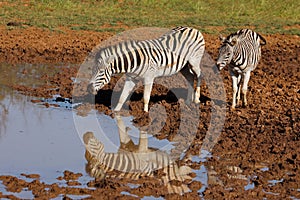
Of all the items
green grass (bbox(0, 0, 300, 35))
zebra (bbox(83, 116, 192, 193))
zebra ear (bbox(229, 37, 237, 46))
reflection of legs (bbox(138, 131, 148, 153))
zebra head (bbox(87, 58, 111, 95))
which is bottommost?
zebra (bbox(83, 116, 192, 193))

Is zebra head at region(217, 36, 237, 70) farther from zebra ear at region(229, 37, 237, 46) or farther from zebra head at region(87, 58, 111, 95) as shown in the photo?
zebra head at region(87, 58, 111, 95)

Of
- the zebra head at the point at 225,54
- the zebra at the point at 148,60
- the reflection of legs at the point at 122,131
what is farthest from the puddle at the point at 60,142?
the zebra head at the point at 225,54

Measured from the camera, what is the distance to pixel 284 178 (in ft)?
29.5

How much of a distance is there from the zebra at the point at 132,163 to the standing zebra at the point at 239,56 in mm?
2309

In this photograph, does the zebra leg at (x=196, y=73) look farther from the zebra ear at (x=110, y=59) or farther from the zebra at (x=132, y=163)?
the zebra at (x=132, y=163)

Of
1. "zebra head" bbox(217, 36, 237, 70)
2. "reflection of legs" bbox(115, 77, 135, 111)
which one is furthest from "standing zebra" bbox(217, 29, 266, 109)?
"reflection of legs" bbox(115, 77, 135, 111)

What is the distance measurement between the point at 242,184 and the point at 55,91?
Result: 601cm

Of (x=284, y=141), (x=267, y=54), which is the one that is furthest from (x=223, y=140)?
(x=267, y=54)

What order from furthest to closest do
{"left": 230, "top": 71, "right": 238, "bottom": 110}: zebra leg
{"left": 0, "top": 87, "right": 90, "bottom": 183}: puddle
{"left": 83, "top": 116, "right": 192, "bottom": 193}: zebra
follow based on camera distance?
{"left": 230, "top": 71, "right": 238, "bottom": 110}: zebra leg
{"left": 0, "top": 87, "right": 90, "bottom": 183}: puddle
{"left": 83, "top": 116, "right": 192, "bottom": 193}: zebra

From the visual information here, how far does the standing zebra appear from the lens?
39.6 ft

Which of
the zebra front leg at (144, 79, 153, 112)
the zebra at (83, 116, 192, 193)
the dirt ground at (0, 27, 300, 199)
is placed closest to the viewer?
the dirt ground at (0, 27, 300, 199)

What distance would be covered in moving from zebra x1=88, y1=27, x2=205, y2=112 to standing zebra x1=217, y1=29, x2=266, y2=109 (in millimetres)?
784

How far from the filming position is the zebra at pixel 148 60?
38.2 ft

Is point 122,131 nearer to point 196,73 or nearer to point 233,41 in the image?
point 196,73
